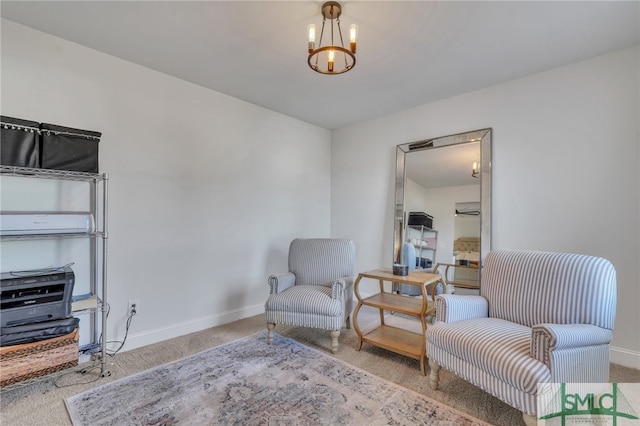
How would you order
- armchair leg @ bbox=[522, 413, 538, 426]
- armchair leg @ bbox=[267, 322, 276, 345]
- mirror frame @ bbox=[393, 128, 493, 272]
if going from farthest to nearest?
mirror frame @ bbox=[393, 128, 493, 272] < armchair leg @ bbox=[267, 322, 276, 345] < armchair leg @ bbox=[522, 413, 538, 426]

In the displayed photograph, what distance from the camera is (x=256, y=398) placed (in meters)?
1.86

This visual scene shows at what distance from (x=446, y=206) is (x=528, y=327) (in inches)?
63.1

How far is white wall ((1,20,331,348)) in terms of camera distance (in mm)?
2238

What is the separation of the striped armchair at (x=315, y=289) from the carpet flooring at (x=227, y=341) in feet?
0.86

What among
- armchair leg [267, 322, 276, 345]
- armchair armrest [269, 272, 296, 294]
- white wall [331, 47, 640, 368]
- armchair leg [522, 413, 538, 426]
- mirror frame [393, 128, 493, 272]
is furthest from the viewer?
mirror frame [393, 128, 493, 272]

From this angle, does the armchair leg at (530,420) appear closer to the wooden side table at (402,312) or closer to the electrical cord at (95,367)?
the wooden side table at (402,312)

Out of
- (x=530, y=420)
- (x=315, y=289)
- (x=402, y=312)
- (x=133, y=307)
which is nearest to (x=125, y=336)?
(x=133, y=307)

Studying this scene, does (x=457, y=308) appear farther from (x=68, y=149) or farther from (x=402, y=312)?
Answer: (x=68, y=149)

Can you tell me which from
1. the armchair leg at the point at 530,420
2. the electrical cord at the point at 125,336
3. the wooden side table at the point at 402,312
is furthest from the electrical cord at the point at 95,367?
the armchair leg at the point at 530,420

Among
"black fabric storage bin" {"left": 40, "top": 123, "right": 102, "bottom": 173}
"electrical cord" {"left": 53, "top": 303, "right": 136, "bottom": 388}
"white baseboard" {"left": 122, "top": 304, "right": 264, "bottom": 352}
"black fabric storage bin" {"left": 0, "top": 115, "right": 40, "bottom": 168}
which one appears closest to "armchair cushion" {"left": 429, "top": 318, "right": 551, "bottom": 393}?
"white baseboard" {"left": 122, "top": 304, "right": 264, "bottom": 352}

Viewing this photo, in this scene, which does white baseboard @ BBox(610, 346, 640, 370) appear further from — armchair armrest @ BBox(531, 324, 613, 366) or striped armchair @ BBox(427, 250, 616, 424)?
armchair armrest @ BBox(531, 324, 613, 366)

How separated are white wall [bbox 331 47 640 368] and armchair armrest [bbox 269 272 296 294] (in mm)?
2077

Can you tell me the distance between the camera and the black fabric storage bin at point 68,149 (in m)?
1.97

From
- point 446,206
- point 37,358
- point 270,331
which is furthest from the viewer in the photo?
point 446,206
